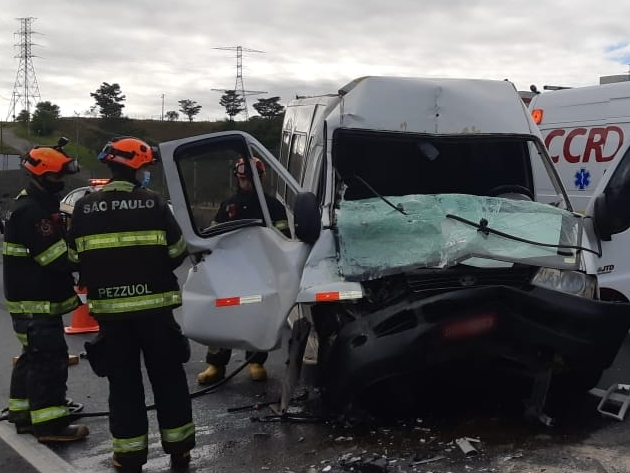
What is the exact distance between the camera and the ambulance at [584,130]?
6949 mm

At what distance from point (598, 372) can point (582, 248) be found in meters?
0.88

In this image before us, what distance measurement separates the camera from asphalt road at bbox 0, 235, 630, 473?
412 centimetres

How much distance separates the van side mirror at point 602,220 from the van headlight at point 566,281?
0.57m

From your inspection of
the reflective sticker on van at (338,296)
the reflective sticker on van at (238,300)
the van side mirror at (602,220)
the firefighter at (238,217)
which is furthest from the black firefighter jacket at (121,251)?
the van side mirror at (602,220)

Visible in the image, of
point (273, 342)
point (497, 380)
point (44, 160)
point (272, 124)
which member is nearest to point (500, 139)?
point (497, 380)

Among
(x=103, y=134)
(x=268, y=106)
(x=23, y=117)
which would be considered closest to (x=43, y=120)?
(x=23, y=117)

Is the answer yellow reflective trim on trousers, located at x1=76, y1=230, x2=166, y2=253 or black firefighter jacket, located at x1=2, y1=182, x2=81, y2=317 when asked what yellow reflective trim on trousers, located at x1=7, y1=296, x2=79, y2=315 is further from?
yellow reflective trim on trousers, located at x1=76, y1=230, x2=166, y2=253

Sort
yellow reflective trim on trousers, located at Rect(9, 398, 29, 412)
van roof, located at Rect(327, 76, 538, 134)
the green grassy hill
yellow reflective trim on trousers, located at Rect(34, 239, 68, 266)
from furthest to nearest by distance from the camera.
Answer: the green grassy hill, van roof, located at Rect(327, 76, 538, 134), yellow reflective trim on trousers, located at Rect(9, 398, 29, 412), yellow reflective trim on trousers, located at Rect(34, 239, 68, 266)

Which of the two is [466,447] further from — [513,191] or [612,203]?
[513,191]

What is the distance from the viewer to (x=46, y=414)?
4742 millimetres

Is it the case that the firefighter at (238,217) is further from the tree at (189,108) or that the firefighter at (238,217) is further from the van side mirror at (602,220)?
the tree at (189,108)

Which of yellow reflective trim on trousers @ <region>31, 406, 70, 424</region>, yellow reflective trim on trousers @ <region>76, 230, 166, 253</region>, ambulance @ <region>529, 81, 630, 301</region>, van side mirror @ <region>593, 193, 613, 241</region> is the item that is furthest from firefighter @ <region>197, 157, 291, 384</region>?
ambulance @ <region>529, 81, 630, 301</region>

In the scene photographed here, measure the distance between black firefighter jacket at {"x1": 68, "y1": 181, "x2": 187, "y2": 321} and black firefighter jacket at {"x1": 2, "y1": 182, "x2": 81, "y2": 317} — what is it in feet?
2.09

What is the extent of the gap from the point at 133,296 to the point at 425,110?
108 inches
